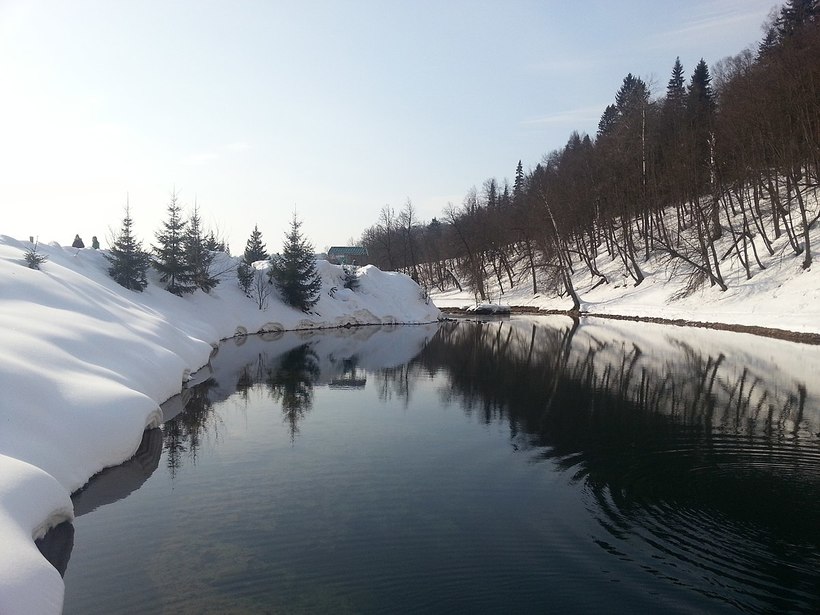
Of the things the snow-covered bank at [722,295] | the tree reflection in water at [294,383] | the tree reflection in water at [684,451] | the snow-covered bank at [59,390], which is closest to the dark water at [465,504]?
the tree reflection in water at [684,451]

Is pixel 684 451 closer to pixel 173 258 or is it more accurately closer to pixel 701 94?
pixel 173 258

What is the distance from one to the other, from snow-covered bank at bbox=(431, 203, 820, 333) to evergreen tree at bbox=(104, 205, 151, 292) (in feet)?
104

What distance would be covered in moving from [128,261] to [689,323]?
3173cm

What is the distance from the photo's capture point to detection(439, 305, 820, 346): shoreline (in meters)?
25.5

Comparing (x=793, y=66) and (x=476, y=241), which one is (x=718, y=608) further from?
(x=476, y=241)

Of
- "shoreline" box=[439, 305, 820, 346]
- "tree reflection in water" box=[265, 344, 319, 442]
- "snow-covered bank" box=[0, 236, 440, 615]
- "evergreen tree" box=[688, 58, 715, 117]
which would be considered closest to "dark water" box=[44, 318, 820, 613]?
"tree reflection in water" box=[265, 344, 319, 442]

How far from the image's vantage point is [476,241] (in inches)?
2734

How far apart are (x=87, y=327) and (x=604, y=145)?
54727mm

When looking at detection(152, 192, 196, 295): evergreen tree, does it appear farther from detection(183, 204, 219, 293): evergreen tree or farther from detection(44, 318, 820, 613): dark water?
detection(44, 318, 820, 613): dark water

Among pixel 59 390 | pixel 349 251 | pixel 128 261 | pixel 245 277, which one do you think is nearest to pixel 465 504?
pixel 59 390

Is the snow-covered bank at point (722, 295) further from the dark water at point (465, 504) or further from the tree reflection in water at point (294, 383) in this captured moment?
the tree reflection in water at point (294, 383)

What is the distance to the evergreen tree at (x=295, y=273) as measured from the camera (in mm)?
40500

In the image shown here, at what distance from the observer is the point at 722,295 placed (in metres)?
36.2

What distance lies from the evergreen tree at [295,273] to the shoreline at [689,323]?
17.4m
